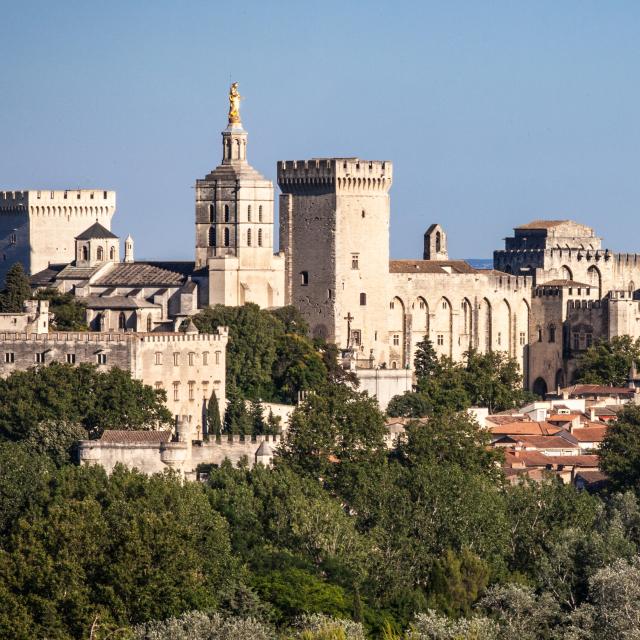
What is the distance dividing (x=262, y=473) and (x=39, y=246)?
47.6 meters

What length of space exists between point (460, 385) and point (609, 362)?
9.69 m

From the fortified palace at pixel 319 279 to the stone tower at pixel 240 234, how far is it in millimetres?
50

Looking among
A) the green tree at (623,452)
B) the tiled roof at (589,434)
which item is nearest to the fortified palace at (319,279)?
the tiled roof at (589,434)

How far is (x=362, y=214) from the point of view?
392 feet

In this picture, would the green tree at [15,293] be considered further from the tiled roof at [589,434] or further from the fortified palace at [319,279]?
the tiled roof at [589,434]

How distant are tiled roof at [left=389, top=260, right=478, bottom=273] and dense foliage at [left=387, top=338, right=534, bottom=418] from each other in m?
2.87

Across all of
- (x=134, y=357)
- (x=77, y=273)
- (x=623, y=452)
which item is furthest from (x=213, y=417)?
(x=77, y=273)

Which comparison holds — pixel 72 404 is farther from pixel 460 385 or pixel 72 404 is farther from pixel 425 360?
pixel 425 360

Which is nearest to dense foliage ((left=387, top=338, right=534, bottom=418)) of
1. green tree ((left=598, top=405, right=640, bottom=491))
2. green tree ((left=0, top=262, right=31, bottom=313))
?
green tree ((left=598, top=405, right=640, bottom=491))

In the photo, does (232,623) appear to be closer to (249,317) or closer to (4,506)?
(4,506)

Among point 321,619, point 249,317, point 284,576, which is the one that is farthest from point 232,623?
point 249,317

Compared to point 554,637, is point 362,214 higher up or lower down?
higher up

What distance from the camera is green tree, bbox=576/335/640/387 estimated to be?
12131cm

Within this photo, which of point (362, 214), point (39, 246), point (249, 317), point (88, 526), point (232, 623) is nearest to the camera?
point (232, 623)
